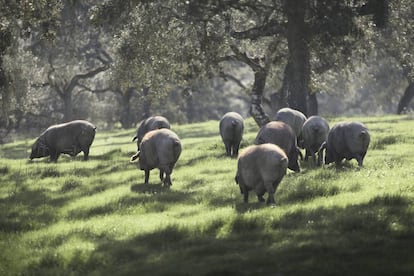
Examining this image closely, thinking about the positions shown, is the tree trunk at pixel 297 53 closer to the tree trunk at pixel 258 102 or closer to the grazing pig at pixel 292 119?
the tree trunk at pixel 258 102

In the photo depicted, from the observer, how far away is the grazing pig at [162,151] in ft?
53.6

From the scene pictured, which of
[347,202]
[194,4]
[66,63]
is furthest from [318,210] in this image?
[66,63]

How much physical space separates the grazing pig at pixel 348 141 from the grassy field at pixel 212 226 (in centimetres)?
54

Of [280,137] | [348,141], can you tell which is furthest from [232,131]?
[348,141]

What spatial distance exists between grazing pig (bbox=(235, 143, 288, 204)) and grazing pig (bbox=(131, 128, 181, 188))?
10.5 feet

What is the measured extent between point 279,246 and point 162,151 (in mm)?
6949

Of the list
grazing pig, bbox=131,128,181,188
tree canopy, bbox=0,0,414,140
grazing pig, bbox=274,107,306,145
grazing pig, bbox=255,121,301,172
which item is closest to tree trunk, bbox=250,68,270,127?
tree canopy, bbox=0,0,414,140

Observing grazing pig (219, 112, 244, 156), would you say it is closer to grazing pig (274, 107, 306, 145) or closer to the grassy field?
grazing pig (274, 107, 306, 145)

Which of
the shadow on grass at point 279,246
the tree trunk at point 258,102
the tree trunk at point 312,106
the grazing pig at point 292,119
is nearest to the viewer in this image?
the shadow on grass at point 279,246

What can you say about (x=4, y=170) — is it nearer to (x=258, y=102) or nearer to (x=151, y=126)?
(x=151, y=126)

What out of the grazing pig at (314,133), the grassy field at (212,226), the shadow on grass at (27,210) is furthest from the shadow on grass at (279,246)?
the grazing pig at (314,133)

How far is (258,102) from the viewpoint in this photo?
1233 inches

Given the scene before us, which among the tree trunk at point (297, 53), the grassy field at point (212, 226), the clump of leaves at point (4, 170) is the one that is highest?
the tree trunk at point (297, 53)

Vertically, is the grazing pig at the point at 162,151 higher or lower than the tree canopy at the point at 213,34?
lower
